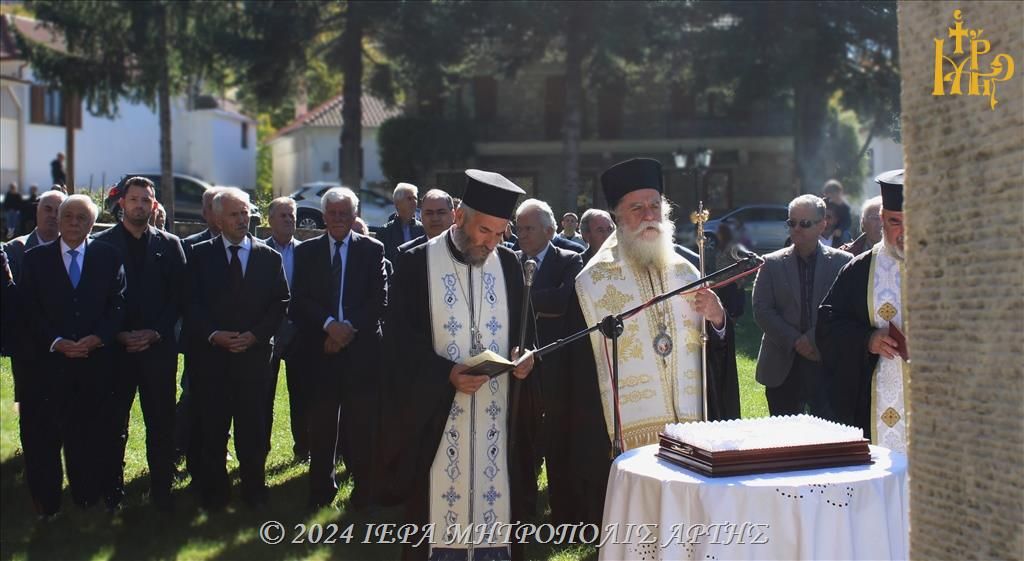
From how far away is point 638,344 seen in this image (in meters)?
6.21

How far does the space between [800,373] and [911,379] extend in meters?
3.94

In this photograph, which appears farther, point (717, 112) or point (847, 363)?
point (717, 112)

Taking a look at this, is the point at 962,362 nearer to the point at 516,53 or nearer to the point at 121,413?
the point at 121,413

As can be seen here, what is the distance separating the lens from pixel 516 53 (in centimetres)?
2939

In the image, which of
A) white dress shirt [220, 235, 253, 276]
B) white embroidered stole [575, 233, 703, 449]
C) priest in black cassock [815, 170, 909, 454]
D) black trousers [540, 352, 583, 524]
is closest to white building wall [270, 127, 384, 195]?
white dress shirt [220, 235, 253, 276]

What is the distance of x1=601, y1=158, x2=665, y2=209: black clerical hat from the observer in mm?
6211

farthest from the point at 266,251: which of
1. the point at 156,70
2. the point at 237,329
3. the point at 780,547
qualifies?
the point at 156,70

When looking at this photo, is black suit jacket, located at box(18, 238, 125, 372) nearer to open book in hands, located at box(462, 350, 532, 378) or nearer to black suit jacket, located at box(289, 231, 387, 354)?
black suit jacket, located at box(289, 231, 387, 354)

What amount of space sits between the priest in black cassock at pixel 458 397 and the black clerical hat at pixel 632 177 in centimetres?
74

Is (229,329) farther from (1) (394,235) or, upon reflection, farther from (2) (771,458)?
(2) (771,458)

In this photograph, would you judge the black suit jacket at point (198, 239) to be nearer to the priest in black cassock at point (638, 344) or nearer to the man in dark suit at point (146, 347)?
the man in dark suit at point (146, 347)

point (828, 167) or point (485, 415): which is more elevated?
point (828, 167)

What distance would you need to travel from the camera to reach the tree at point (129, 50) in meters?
26.7

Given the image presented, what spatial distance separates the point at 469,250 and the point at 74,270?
259 cm
